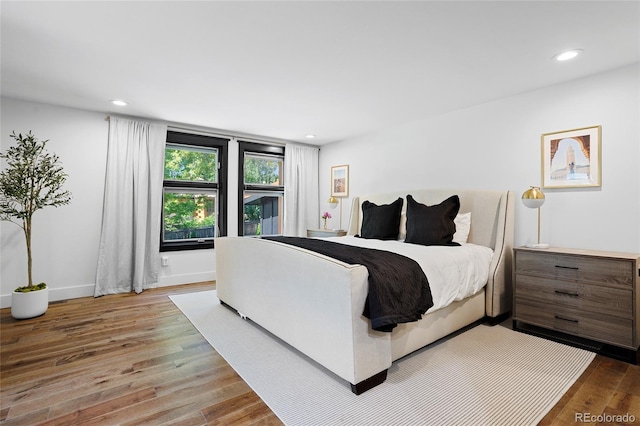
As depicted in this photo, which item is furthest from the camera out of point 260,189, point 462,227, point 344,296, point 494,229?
point 260,189

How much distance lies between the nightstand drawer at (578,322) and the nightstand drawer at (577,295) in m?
0.03

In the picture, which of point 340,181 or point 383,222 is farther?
point 340,181

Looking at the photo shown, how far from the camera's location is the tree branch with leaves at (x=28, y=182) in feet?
10.3

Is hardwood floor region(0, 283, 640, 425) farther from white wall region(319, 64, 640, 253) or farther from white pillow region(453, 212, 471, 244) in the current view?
white pillow region(453, 212, 471, 244)

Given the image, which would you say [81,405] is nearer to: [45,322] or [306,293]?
[306,293]

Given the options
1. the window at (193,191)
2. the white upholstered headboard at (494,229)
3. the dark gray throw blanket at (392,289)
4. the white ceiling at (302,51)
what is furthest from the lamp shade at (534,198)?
the window at (193,191)

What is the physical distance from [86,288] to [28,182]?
4.63 ft

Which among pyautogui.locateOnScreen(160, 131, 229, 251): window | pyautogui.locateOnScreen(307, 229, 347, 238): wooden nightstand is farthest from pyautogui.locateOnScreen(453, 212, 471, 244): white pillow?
pyautogui.locateOnScreen(160, 131, 229, 251): window

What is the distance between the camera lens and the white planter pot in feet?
9.96

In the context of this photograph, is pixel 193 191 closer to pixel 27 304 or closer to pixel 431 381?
pixel 27 304

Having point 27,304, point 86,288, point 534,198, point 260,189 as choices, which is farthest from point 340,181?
point 27,304

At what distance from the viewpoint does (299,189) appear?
554 centimetres

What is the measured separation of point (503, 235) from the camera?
305cm

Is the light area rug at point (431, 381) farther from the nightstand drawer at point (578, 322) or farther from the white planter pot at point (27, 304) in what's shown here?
the white planter pot at point (27, 304)
